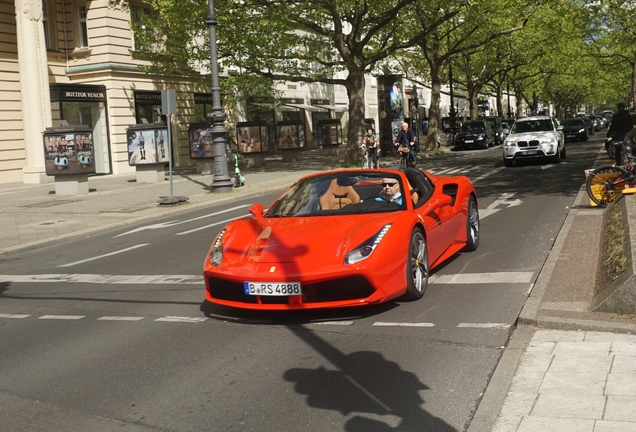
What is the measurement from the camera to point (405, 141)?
85.4 feet

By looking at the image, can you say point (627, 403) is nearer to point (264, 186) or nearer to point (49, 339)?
point (49, 339)

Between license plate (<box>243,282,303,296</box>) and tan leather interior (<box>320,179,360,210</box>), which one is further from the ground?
tan leather interior (<box>320,179,360,210</box>)

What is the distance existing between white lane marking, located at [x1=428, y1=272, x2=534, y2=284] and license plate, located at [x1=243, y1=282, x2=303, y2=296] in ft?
7.22

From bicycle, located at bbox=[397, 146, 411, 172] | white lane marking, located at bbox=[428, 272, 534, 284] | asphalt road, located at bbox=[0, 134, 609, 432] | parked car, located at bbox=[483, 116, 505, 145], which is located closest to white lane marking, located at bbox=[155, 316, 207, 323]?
asphalt road, located at bbox=[0, 134, 609, 432]

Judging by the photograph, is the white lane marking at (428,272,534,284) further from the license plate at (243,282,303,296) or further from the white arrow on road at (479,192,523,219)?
the white arrow on road at (479,192,523,219)

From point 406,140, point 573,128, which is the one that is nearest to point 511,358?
point 406,140

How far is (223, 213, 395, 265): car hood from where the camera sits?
262 inches

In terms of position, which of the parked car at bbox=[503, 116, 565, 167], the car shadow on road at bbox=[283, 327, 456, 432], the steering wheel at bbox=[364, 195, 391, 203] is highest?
the parked car at bbox=[503, 116, 565, 167]

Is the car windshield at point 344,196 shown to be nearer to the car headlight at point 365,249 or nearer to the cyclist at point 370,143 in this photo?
the car headlight at point 365,249

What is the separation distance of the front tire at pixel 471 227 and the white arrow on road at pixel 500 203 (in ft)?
10.8

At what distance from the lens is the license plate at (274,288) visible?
6.44 metres

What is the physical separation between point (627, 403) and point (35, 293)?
22.7ft

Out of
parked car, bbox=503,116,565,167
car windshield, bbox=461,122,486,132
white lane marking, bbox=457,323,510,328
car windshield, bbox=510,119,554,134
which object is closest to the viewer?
white lane marking, bbox=457,323,510,328

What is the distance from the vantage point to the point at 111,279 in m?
9.66
